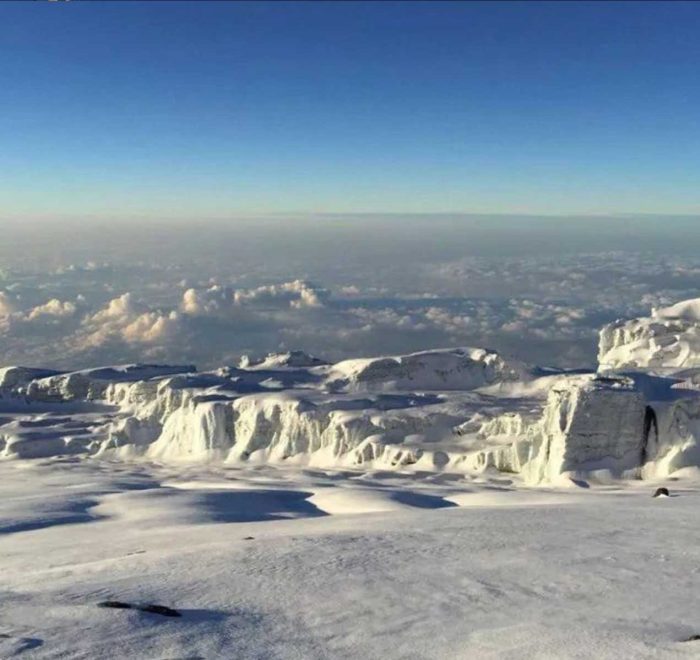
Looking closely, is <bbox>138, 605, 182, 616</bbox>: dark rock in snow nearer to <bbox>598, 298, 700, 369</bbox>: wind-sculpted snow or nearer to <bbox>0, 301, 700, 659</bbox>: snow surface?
<bbox>0, 301, 700, 659</bbox>: snow surface

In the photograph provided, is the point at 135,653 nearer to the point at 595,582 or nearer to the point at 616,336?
the point at 595,582

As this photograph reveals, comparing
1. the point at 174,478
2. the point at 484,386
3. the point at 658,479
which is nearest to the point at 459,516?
the point at 658,479

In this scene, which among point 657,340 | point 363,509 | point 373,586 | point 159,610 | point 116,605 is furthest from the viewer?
point 657,340

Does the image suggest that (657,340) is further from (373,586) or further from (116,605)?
(116,605)

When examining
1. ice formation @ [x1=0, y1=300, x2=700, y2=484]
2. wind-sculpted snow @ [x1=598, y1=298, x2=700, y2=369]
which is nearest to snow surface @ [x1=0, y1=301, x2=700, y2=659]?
ice formation @ [x1=0, y1=300, x2=700, y2=484]

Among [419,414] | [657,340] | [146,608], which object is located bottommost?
[419,414]

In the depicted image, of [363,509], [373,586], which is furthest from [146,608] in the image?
[363,509]

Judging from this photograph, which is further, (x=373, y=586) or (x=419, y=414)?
(x=419, y=414)
